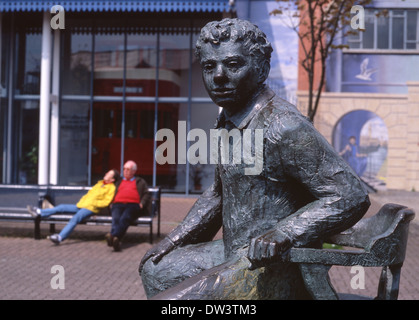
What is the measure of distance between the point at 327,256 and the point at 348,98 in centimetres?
1870

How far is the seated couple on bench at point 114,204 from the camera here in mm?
8758

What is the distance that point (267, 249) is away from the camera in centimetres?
211

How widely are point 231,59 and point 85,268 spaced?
547 centimetres

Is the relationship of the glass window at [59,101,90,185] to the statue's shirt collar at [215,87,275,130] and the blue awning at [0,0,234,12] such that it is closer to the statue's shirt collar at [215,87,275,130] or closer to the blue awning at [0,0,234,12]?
the blue awning at [0,0,234,12]

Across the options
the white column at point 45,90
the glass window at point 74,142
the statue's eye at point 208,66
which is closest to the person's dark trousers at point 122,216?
the statue's eye at point 208,66

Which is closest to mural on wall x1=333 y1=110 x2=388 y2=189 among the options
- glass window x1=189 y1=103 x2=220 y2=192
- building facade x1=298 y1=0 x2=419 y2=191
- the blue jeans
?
building facade x1=298 y1=0 x2=419 y2=191

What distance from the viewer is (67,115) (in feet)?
53.6

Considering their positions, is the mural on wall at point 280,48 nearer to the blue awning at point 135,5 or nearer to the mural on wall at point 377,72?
the mural on wall at point 377,72

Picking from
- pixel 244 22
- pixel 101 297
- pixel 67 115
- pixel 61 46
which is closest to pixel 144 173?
pixel 67 115

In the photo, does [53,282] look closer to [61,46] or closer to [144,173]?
[144,173]

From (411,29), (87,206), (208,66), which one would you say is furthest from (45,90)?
(208,66)

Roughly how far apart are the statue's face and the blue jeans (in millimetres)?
6960

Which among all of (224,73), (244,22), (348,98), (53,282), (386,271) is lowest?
(53,282)

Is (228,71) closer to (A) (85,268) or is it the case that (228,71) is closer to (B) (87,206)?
(A) (85,268)
